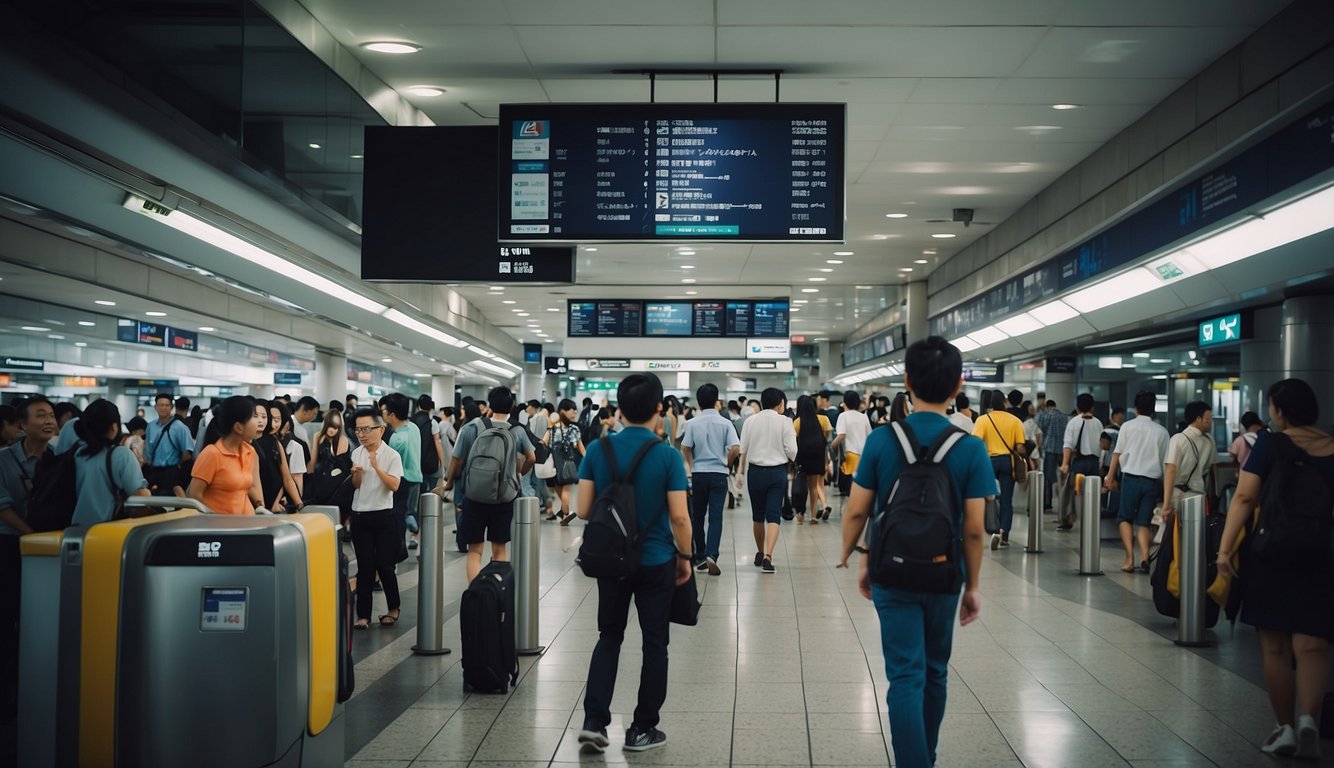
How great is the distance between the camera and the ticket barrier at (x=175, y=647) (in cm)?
373

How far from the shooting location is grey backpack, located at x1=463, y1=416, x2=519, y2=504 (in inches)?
293

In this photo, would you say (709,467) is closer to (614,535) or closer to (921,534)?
(614,535)

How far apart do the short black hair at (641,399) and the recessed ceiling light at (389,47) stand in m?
3.84

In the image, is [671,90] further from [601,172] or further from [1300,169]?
[1300,169]

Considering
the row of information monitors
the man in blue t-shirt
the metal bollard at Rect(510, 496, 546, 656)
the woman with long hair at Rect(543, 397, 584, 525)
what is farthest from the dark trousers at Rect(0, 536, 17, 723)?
the row of information monitors

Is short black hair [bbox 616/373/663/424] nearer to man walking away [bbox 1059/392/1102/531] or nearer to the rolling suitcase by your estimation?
the rolling suitcase

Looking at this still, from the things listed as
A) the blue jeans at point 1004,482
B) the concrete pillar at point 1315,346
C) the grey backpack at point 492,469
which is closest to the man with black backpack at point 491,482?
the grey backpack at point 492,469

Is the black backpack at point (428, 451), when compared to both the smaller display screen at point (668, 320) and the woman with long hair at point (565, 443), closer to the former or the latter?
the woman with long hair at point (565, 443)

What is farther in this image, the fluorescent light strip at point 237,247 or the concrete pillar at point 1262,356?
the concrete pillar at point 1262,356

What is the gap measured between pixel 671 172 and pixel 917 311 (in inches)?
545

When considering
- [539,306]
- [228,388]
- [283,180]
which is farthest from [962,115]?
[228,388]

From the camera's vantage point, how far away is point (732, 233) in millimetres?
7344

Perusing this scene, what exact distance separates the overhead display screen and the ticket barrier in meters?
3.99

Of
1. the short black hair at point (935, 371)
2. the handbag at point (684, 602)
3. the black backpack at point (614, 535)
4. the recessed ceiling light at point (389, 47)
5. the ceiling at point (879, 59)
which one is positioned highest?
the recessed ceiling light at point (389, 47)
